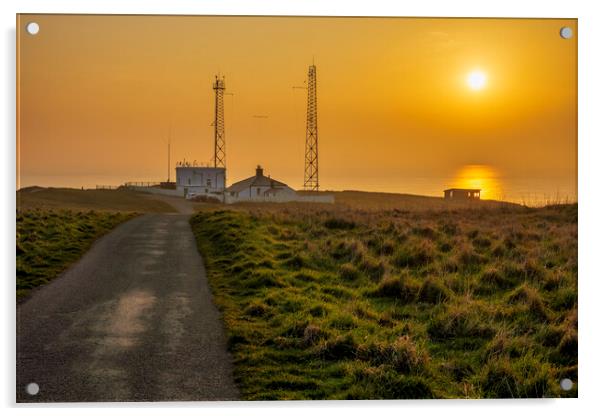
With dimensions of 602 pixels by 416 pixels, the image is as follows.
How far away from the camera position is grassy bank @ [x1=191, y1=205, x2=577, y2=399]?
748cm

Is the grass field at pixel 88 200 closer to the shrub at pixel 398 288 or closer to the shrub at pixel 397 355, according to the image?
the shrub at pixel 397 355

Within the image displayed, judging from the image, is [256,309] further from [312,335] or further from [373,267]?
[373,267]

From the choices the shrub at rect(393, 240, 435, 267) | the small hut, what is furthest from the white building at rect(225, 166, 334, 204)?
the small hut

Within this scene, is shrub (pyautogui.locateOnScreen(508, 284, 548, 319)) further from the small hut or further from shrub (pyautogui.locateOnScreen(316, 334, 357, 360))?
shrub (pyautogui.locateOnScreen(316, 334, 357, 360))

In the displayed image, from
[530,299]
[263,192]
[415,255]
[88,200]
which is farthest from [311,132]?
[88,200]

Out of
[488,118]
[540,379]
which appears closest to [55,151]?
[488,118]

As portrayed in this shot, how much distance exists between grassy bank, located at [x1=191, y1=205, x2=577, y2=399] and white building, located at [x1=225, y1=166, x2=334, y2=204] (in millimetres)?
612

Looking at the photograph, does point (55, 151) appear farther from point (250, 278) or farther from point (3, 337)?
point (250, 278)

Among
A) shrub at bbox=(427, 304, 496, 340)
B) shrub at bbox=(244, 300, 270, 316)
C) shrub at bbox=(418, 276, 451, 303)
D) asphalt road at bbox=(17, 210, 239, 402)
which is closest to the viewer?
asphalt road at bbox=(17, 210, 239, 402)

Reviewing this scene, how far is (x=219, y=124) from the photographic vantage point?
35.6 ft

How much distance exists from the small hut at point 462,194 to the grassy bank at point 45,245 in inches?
287

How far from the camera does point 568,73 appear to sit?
9.66 metres

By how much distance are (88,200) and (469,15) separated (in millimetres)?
17671

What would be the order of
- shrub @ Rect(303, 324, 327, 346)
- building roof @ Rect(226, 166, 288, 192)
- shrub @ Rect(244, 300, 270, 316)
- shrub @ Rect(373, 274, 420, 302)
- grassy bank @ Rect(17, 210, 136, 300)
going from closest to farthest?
shrub @ Rect(303, 324, 327, 346), shrub @ Rect(244, 300, 270, 316), shrub @ Rect(373, 274, 420, 302), grassy bank @ Rect(17, 210, 136, 300), building roof @ Rect(226, 166, 288, 192)
